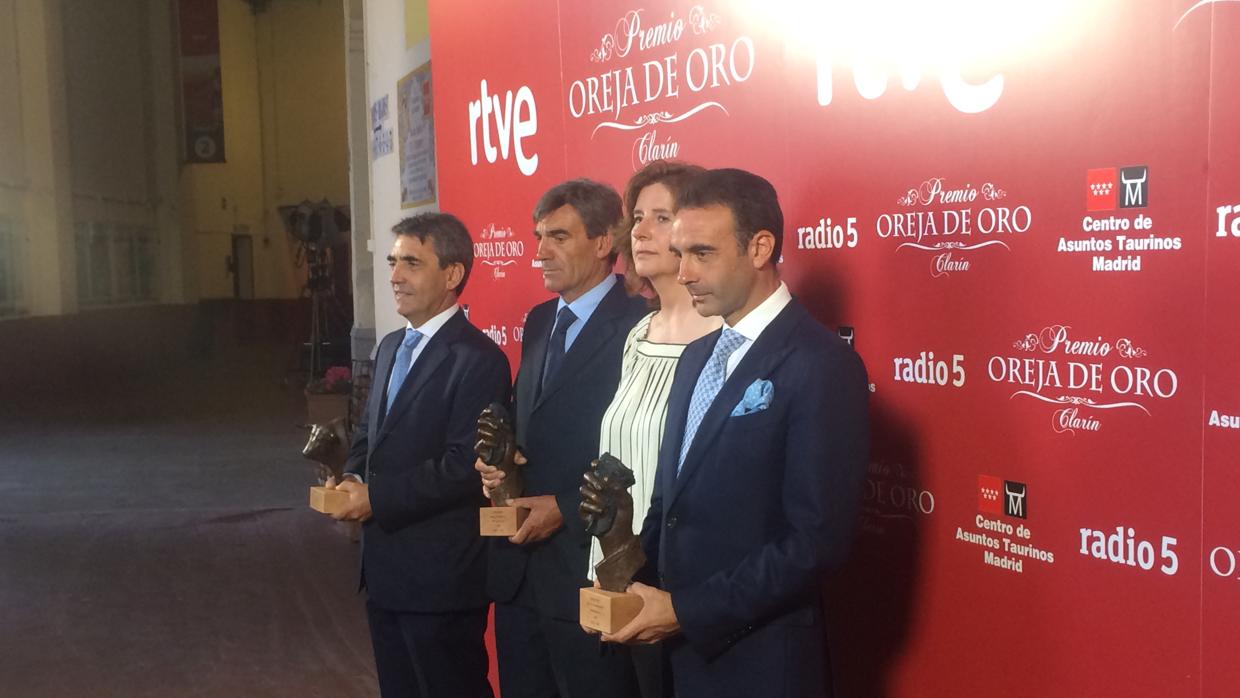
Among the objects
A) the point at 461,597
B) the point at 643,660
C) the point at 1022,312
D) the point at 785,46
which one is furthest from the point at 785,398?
the point at 461,597

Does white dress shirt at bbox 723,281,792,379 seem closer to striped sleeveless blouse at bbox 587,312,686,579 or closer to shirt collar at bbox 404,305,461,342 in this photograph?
striped sleeveless blouse at bbox 587,312,686,579

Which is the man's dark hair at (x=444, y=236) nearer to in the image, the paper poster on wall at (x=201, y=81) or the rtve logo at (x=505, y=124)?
the rtve logo at (x=505, y=124)

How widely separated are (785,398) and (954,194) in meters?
0.58

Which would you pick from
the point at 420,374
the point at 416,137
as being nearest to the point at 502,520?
the point at 420,374

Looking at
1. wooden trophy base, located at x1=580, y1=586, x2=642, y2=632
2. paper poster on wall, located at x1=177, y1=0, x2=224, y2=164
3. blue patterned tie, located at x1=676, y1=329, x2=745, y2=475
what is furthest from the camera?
paper poster on wall, located at x1=177, y1=0, x2=224, y2=164

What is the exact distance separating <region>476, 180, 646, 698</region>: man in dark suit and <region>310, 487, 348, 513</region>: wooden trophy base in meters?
0.44

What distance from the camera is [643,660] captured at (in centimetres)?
261

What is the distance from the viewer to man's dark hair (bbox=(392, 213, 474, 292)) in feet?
11.3

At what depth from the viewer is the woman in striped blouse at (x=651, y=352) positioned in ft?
8.62

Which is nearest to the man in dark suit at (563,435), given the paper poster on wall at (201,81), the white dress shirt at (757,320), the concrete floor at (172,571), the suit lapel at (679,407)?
the suit lapel at (679,407)

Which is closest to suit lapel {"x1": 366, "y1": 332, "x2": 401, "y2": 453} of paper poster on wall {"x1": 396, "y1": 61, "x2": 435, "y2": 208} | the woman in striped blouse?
the woman in striped blouse

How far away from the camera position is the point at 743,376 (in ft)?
7.27

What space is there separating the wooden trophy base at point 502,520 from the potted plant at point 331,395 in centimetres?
671

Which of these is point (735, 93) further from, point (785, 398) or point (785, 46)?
point (785, 398)
